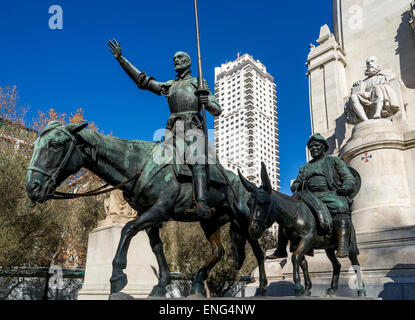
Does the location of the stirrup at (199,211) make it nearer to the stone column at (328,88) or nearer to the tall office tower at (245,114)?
the stone column at (328,88)

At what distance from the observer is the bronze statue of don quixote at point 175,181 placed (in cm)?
442

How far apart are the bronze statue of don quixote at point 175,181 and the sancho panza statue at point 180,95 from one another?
0.02 metres

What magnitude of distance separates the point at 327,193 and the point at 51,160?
473 centimetres

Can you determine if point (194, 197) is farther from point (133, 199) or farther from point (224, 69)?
point (224, 69)

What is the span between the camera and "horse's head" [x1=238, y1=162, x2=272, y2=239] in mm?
4930

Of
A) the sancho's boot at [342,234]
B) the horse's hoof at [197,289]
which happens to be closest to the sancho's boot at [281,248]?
the sancho's boot at [342,234]

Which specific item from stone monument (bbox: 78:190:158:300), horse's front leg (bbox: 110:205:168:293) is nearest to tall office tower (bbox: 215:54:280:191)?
stone monument (bbox: 78:190:158:300)

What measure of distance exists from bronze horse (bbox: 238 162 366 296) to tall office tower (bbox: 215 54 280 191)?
105952 mm

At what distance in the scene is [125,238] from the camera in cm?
430

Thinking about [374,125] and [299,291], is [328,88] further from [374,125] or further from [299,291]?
[299,291]

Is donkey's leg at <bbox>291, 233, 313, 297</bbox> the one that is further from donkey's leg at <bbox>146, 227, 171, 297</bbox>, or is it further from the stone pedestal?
the stone pedestal

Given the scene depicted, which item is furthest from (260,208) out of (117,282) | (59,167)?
(59,167)
